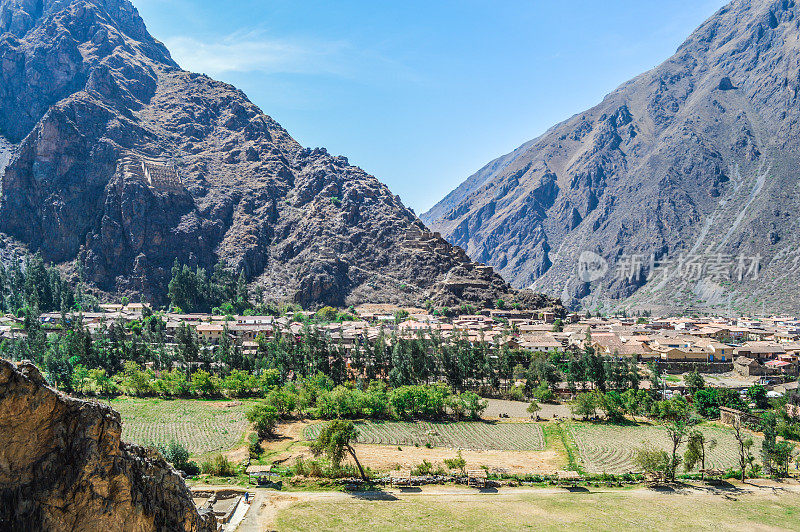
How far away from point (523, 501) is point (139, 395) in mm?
63643

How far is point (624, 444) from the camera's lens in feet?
217

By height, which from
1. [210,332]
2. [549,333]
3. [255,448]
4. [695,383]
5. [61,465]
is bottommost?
[255,448]

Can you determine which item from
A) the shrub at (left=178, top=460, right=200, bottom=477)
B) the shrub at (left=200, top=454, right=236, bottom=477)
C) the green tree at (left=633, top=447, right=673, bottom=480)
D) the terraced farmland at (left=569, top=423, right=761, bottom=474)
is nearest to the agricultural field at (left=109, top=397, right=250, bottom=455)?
the shrub at (left=200, top=454, right=236, bottom=477)

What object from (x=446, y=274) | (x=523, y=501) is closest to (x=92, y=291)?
(x=446, y=274)

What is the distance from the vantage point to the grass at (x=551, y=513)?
40.8m

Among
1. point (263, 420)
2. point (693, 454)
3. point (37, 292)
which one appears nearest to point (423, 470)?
point (263, 420)

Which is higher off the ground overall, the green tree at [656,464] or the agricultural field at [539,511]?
the green tree at [656,464]

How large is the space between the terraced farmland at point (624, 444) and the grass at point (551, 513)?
8826 millimetres

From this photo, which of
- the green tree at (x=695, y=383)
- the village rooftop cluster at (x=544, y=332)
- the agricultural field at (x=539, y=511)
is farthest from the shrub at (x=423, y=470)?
the village rooftop cluster at (x=544, y=332)

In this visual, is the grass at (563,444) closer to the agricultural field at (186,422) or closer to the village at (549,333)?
the village at (549,333)

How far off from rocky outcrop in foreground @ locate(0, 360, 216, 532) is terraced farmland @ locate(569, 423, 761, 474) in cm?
4972

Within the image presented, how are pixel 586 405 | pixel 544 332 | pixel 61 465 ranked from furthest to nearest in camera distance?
pixel 544 332 < pixel 586 405 < pixel 61 465

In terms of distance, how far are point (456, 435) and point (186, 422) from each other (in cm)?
3503

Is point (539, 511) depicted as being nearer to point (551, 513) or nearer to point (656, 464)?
point (551, 513)
